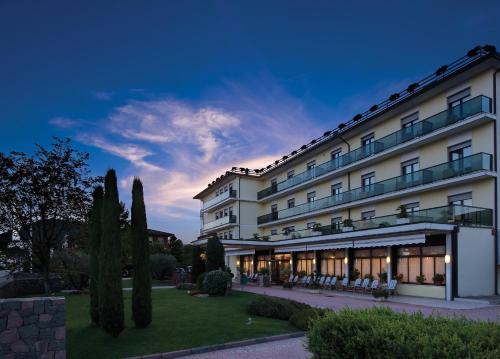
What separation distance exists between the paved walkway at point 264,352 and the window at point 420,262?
13.7 meters

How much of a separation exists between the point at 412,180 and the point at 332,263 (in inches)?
335

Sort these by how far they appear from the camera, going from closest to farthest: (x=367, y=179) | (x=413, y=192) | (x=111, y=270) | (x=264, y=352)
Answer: (x=264, y=352) < (x=111, y=270) < (x=413, y=192) < (x=367, y=179)

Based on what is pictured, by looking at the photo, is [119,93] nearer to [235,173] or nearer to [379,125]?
[379,125]

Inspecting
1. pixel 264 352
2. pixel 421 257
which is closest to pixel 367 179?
pixel 421 257

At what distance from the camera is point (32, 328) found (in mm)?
7582

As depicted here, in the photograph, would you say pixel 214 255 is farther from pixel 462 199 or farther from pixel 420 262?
pixel 462 199

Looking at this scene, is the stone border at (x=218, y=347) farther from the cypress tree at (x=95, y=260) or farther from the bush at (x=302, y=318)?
the cypress tree at (x=95, y=260)

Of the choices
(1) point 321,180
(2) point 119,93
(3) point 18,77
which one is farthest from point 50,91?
(1) point 321,180

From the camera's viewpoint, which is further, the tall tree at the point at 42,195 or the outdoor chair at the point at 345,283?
the outdoor chair at the point at 345,283

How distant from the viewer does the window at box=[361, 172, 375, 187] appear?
29.6 metres

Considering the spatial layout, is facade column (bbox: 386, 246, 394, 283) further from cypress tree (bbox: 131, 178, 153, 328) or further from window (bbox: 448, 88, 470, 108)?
cypress tree (bbox: 131, 178, 153, 328)

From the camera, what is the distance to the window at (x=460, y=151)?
72.7 ft

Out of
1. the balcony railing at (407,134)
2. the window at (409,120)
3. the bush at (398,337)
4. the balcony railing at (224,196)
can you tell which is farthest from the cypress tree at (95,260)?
the balcony railing at (224,196)

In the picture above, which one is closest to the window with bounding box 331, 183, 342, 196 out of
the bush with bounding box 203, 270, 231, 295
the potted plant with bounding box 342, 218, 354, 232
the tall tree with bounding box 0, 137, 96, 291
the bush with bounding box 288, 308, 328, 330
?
the potted plant with bounding box 342, 218, 354, 232
